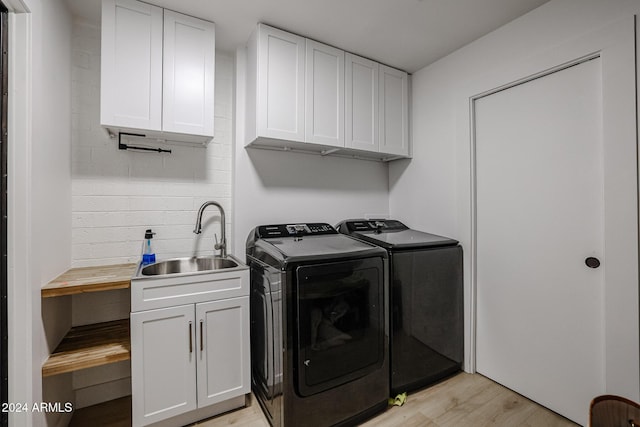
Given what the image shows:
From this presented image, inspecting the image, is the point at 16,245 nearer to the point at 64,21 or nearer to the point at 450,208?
the point at 64,21

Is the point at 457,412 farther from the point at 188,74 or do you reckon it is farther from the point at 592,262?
the point at 188,74

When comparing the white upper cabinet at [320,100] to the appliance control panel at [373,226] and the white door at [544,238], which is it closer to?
the appliance control panel at [373,226]

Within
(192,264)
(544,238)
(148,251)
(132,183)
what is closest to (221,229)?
(192,264)

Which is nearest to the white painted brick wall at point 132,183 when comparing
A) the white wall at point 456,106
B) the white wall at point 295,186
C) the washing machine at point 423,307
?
the white wall at point 295,186

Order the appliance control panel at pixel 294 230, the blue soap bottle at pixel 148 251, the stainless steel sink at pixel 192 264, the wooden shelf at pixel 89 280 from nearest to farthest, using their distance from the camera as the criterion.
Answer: the wooden shelf at pixel 89 280 < the blue soap bottle at pixel 148 251 < the stainless steel sink at pixel 192 264 < the appliance control panel at pixel 294 230

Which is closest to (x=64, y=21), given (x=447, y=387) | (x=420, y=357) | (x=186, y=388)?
(x=186, y=388)

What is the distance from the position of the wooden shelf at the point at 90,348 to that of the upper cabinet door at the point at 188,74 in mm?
1313

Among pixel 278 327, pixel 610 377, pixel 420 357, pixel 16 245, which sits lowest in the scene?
pixel 420 357

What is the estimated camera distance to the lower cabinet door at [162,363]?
1.51m

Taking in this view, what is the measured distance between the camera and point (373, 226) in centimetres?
253

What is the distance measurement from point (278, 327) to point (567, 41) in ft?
7.80

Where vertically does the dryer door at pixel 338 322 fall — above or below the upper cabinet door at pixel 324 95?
below

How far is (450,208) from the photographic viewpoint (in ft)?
7.77

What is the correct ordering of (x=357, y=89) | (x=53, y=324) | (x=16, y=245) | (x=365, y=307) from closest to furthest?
(x=16, y=245), (x=53, y=324), (x=365, y=307), (x=357, y=89)
